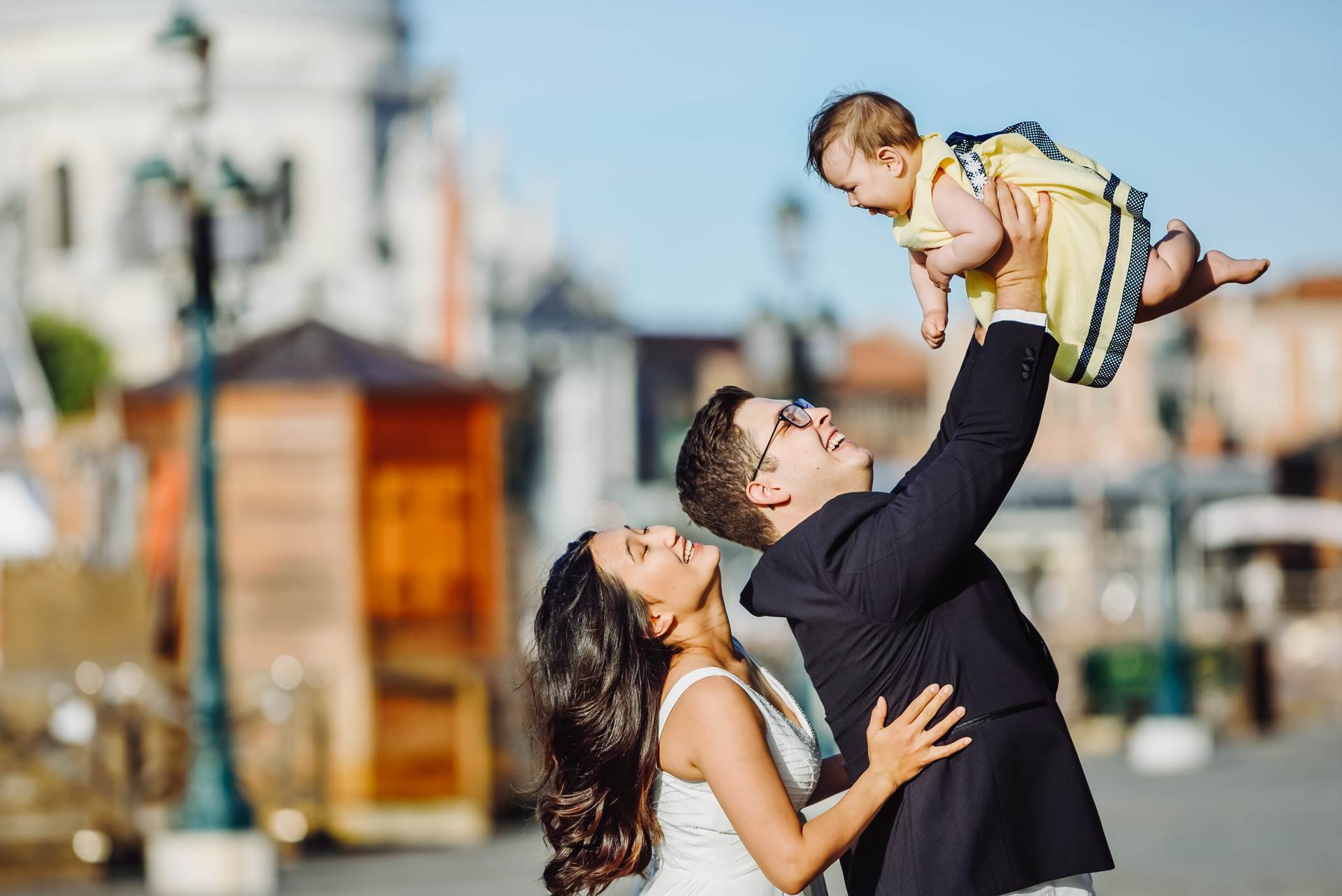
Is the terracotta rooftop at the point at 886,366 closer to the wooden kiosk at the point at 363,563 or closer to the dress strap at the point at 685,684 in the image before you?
the wooden kiosk at the point at 363,563

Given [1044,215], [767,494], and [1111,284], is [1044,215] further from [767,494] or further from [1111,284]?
[767,494]

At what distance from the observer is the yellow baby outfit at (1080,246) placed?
3418 mm

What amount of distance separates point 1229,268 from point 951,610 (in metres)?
0.77

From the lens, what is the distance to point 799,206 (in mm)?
19578

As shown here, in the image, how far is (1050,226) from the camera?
342 centimetres

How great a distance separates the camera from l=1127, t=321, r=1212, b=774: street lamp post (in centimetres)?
2514

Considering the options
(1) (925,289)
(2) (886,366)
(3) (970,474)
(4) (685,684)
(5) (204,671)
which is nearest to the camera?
(3) (970,474)

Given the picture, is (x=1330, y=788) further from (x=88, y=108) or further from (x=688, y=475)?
(x=88, y=108)

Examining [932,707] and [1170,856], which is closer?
[932,707]

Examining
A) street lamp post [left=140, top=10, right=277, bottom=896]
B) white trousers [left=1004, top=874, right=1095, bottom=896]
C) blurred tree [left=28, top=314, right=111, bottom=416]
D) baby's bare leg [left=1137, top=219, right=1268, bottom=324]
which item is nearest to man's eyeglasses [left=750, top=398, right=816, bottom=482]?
baby's bare leg [left=1137, top=219, right=1268, bottom=324]

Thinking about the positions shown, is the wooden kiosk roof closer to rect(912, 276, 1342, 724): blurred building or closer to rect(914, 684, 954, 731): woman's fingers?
rect(914, 684, 954, 731): woman's fingers

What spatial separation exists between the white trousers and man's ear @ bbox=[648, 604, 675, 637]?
881mm

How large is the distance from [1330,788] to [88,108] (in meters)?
54.5

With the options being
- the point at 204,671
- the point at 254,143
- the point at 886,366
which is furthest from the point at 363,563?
the point at 886,366
